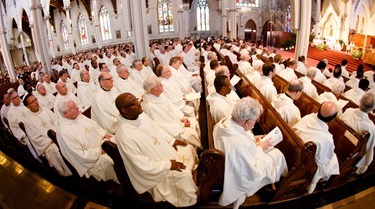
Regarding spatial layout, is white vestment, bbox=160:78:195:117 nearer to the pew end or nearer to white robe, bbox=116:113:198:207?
white robe, bbox=116:113:198:207

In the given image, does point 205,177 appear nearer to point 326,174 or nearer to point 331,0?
point 326,174

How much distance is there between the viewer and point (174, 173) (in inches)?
97.7

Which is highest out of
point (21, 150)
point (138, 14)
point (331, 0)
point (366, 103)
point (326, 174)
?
point (331, 0)

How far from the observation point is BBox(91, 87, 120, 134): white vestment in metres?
4.02

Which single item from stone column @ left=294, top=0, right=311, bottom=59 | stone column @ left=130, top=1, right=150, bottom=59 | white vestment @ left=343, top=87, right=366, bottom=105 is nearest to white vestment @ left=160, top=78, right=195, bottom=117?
white vestment @ left=343, top=87, right=366, bottom=105

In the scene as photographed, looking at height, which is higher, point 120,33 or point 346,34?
point 120,33

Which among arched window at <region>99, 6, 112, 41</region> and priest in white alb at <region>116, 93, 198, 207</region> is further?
arched window at <region>99, 6, 112, 41</region>

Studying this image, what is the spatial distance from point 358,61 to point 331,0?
7.97m

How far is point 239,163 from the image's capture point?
214 cm

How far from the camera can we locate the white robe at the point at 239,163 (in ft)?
6.97

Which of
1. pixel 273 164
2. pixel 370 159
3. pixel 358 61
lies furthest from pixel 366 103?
pixel 358 61

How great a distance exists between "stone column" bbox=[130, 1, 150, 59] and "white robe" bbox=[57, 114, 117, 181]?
243 inches

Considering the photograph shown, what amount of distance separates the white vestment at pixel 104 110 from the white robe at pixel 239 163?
7.92 feet

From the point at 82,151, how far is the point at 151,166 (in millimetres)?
1059
